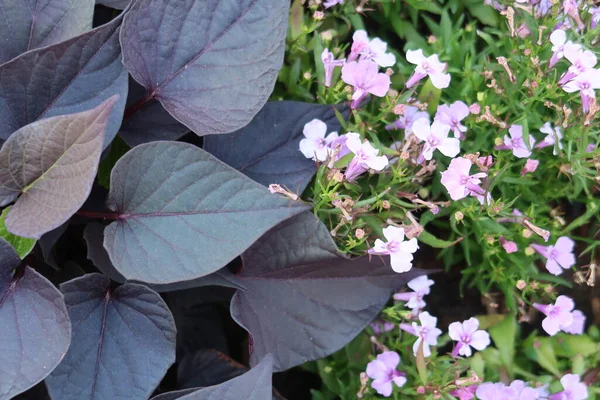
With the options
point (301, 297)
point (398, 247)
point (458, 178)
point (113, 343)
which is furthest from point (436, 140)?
point (113, 343)

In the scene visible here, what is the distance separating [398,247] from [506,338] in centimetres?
43

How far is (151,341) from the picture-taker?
0.83 meters

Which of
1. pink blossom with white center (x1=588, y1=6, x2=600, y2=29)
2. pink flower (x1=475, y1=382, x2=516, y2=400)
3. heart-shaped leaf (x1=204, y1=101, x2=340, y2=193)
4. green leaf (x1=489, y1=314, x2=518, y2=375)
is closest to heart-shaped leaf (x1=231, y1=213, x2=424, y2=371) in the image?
heart-shaped leaf (x1=204, y1=101, x2=340, y2=193)

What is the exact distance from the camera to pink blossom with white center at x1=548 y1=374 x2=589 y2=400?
3.18 feet

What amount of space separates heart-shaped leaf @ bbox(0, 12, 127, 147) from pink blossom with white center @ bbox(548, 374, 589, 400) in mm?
799

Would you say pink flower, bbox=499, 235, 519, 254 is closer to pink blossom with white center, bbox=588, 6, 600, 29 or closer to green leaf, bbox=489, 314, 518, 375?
green leaf, bbox=489, 314, 518, 375

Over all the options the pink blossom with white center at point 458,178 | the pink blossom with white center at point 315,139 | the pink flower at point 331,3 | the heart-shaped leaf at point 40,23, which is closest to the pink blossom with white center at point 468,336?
the pink blossom with white center at point 458,178

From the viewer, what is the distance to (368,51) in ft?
3.09

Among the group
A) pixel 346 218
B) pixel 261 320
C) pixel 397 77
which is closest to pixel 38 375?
pixel 261 320

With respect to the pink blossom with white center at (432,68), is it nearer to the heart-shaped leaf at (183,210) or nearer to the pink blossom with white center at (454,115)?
the pink blossom with white center at (454,115)

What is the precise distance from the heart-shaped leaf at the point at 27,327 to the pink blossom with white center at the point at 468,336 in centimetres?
56

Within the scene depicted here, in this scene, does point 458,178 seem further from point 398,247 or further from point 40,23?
point 40,23

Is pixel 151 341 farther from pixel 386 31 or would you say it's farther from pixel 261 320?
pixel 386 31

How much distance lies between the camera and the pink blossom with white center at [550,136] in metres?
0.92
